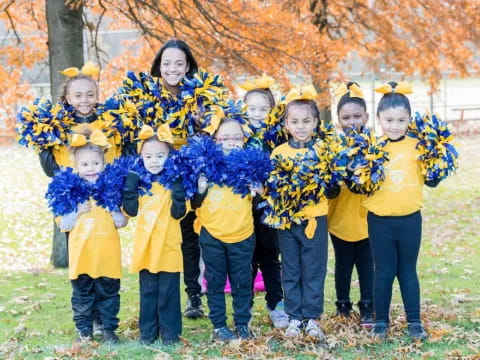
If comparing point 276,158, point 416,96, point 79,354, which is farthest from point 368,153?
point 416,96

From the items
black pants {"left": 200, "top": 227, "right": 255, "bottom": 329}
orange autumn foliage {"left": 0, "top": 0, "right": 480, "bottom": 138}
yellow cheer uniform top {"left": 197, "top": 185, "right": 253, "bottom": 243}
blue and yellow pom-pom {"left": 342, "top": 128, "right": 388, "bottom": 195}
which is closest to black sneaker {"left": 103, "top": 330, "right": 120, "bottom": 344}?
black pants {"left": 200, "top": 227, "right": 255, "bottom": 329}

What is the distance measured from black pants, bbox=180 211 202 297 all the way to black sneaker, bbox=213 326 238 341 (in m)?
0.72

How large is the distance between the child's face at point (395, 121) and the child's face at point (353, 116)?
375 mm

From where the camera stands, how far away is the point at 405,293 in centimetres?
A: 477

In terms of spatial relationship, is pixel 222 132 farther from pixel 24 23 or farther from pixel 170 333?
pixel 24 23

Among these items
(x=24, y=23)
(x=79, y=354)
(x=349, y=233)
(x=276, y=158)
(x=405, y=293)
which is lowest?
(x=79, y=354)

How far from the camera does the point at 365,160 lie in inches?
181

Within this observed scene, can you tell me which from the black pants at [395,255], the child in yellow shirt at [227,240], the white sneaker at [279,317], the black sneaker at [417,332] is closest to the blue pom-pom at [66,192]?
the child in yellow shirt at [227,240]

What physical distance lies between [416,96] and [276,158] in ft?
87.3

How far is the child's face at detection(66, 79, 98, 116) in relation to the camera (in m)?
5.10

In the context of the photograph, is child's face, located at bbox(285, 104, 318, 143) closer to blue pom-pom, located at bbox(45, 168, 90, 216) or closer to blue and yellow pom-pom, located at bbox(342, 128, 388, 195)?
blue and yellow pom-pom, located at bbox(342, 128, 388, 195)

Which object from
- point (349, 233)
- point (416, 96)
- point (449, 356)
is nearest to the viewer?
point (449, 356)

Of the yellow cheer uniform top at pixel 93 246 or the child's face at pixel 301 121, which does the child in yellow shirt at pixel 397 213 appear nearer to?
the child's face at pixel 301 121

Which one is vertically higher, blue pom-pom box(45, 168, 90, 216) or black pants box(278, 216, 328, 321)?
blue pom-pom box(45, 168, 90, 216)
